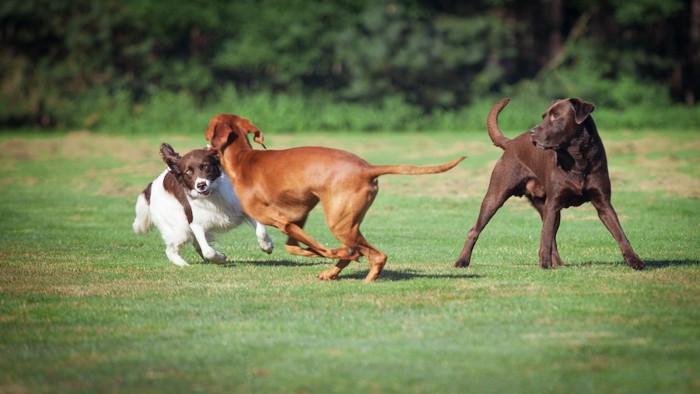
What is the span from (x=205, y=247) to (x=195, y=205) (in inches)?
17.6

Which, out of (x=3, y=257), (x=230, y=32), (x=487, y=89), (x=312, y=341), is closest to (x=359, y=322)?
(x=312, y=341)

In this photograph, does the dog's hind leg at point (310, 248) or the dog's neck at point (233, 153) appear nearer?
the dog's hind leg at point (310, 248)

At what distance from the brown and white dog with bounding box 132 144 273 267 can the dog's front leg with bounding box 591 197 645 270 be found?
323 cm

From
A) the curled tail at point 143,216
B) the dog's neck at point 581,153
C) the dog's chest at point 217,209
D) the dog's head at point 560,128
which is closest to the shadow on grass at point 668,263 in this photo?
the dog's neck at point 581,153

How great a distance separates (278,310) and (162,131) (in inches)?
1191

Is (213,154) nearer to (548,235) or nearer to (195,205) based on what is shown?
(195,205)

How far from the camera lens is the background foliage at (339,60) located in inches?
1572

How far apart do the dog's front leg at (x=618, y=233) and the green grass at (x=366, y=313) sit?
13 centimetres

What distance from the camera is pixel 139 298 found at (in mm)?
9133

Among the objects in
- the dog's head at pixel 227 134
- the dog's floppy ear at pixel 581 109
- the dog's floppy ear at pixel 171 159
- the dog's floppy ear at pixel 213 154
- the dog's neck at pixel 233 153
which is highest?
the dog's floppy ear at pixel 581 109

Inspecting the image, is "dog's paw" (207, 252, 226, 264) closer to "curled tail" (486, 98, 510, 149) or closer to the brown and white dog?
the brown and white dog

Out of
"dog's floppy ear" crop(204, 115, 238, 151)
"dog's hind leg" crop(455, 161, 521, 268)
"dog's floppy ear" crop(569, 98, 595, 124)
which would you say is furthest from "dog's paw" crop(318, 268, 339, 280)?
"dog's floppy ear" crop(569, 98, 595, 124)

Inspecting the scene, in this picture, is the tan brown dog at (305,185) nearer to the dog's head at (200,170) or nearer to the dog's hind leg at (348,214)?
the dog's hind leg at (348,214)

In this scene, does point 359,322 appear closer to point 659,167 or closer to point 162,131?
point 659,167
